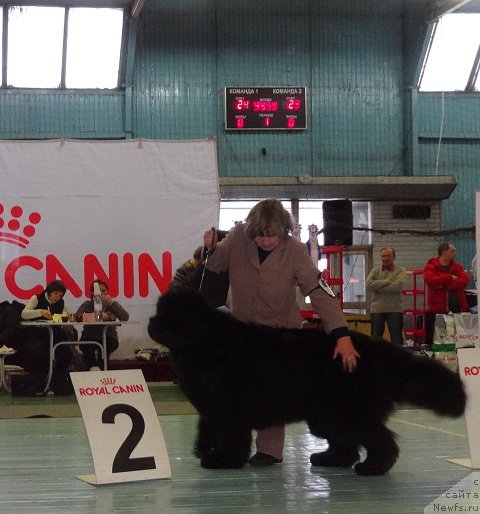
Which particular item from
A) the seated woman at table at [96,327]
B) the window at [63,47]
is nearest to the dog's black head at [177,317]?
the seated woman at table at [96,327]

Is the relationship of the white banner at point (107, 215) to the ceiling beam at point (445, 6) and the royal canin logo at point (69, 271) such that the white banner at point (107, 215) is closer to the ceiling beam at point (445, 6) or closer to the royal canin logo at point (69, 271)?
the royal canin logo at point (69, 271)

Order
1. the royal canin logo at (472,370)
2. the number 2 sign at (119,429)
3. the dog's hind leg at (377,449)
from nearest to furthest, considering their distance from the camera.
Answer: the number 2 sign at (119,429)
the dog's hind leg at (377,449)
the royal canin logo at (472,370)

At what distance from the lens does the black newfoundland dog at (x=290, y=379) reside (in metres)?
3.84

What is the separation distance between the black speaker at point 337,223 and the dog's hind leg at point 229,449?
9.86m

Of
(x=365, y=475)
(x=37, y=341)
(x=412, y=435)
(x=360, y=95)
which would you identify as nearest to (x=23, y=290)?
(x=37, y=341)

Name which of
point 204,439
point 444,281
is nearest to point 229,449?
point 204,439

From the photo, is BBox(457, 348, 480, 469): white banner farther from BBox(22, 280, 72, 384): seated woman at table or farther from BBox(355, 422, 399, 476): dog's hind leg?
BBox(22, 280, 72, 384): seated woman at table

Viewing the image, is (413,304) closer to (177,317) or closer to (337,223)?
(337,223)

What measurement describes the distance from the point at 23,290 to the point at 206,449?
5.35 meters

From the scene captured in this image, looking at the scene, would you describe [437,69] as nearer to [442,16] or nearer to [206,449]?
[442,16]

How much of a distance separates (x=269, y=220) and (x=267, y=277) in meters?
0.31

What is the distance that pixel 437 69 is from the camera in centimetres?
1545

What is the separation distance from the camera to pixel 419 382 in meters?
3.83

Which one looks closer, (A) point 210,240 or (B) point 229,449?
(B) point 229,449
